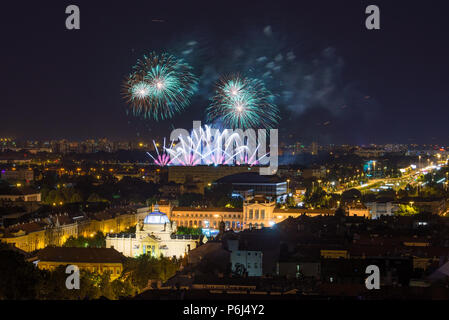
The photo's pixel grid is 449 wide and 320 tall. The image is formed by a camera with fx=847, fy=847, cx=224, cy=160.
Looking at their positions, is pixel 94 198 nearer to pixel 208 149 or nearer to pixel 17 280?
pixel 208 149

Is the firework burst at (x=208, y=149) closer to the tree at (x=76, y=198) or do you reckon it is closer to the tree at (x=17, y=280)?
the tree at (x=76, y=198)

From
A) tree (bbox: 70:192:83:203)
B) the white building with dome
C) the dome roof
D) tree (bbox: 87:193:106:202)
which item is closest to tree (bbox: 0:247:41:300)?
the white building with dome

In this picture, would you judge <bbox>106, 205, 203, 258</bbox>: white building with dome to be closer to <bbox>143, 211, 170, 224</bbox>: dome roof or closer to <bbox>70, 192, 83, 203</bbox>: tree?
<bbox>143, 211, 170, 224</bbox>: dome roof

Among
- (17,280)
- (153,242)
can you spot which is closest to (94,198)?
(153,242)

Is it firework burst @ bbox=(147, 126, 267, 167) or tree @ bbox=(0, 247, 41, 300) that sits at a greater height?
firework burst @ bbox=(147, 126, 267, 167)

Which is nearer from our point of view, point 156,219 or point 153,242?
point 153,242

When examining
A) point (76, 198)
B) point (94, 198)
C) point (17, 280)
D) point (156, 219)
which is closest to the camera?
point (17, 280)

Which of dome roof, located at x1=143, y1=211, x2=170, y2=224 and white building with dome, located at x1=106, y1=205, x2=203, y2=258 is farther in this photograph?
dome roof, located at x1=143, y1=211, x2=170, y2=224

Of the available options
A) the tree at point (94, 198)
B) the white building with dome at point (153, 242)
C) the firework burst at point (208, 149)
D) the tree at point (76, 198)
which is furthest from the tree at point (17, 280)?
the tree at point (94, 198)

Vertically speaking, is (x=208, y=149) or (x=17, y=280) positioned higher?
(x=208, y=149)
